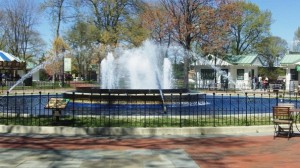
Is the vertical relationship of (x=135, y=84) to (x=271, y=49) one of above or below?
below

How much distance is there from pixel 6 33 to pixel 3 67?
162 feet

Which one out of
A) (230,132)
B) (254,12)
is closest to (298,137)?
(230,132)

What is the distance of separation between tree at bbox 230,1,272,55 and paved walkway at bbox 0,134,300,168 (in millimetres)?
59603

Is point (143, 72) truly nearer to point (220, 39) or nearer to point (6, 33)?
point (220, 39)

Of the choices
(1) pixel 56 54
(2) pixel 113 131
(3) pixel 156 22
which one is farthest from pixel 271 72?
(2) pixel 113 131

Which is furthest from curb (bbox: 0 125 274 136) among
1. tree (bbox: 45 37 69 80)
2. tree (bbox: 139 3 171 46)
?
tree (bbox: 45 37 69 80)

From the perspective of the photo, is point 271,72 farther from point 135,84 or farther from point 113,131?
point 113,131

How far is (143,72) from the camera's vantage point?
31.0 metres

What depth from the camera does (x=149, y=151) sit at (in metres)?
11.0

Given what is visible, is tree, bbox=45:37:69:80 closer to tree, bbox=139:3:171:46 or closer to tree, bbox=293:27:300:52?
tree, bbox=139:3:171:46

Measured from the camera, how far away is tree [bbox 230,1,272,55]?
70750 mm

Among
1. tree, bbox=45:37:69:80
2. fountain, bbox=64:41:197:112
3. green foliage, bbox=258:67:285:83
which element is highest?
tree, bbox=45:37:69:80

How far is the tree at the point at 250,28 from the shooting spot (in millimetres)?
70750

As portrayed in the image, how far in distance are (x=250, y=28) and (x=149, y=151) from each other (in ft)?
207
